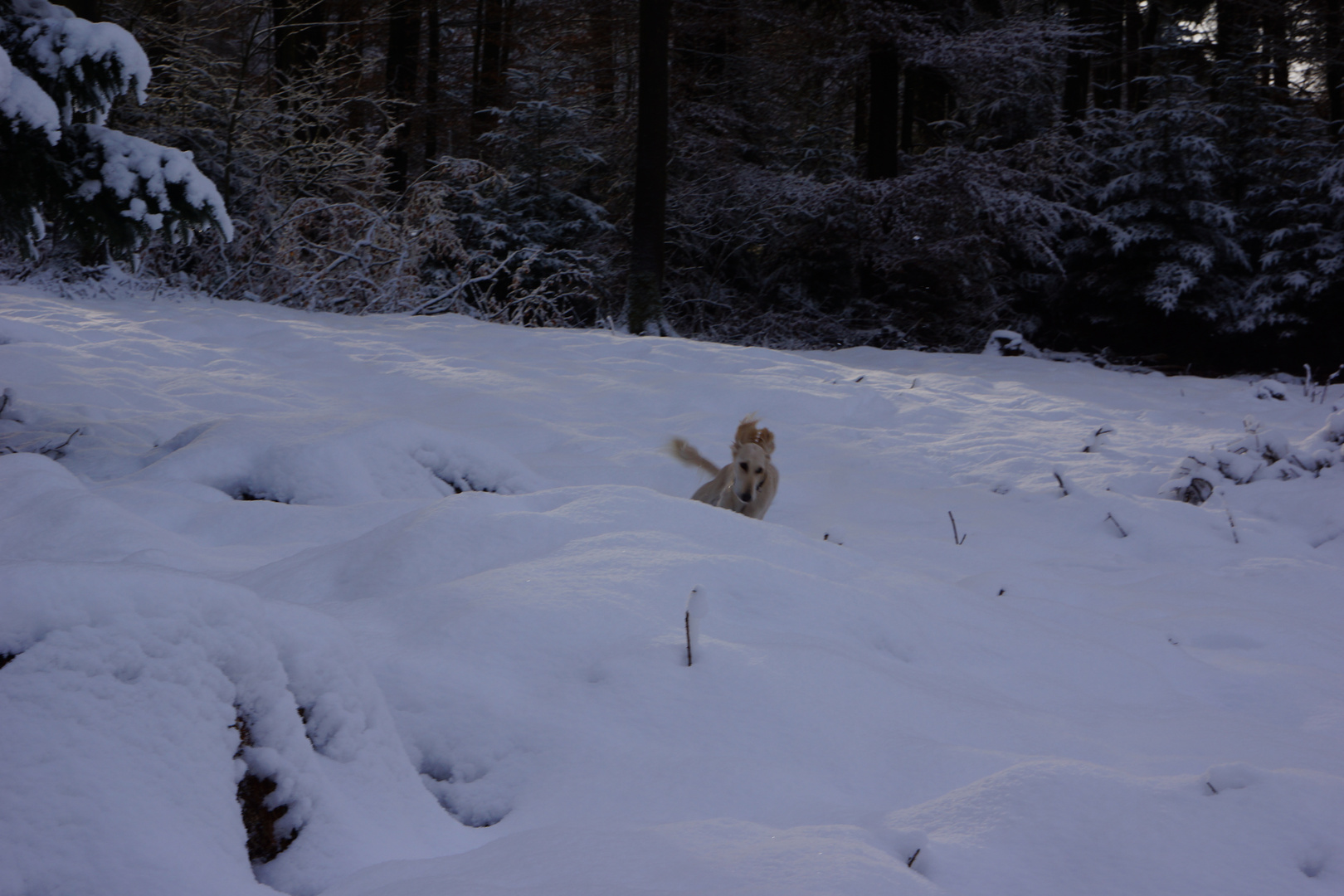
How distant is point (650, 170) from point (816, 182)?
375 centimetres

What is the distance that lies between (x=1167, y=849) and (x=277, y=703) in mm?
1407

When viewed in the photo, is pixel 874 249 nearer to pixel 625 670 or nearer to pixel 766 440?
pixel 766 440

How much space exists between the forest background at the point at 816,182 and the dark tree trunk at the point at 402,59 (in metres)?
0.13

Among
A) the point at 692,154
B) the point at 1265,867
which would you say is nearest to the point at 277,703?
the point at 1265,867

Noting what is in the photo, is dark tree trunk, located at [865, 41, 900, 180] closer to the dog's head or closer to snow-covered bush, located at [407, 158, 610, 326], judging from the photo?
snow-covered bush, located at [407, 158, 610, 326]

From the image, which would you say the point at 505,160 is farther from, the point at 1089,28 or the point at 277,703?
the point at 277,703

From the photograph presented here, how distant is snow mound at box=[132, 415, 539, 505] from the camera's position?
3674mm

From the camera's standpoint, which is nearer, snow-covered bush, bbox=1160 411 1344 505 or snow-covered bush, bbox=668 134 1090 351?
snow-covered bush, bbox=1160 411 1344 505

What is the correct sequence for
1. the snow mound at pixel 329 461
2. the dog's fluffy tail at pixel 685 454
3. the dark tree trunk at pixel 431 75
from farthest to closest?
the dark tree trunk at pixel 431 75
the dog's fluffy tail at pixel 685 454
the snow mound at pixel 329 461

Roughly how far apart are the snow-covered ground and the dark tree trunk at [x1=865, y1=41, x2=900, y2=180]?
987 centimetres

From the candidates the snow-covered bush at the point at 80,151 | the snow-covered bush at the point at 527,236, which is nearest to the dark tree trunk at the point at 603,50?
the snow-covered bush at the point at 527,236

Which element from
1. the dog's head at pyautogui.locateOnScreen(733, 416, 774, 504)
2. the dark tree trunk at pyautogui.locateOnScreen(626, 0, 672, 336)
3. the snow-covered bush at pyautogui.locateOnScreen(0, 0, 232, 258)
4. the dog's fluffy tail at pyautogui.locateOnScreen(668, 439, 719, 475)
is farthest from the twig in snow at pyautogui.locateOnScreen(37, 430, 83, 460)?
the dark tree trunk at pyautogui.locateOnScreen(626, 0, 672, 336)

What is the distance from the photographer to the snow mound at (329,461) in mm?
3674

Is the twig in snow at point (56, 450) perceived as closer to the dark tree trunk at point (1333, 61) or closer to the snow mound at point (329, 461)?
the snow mound at point (329, 461)
